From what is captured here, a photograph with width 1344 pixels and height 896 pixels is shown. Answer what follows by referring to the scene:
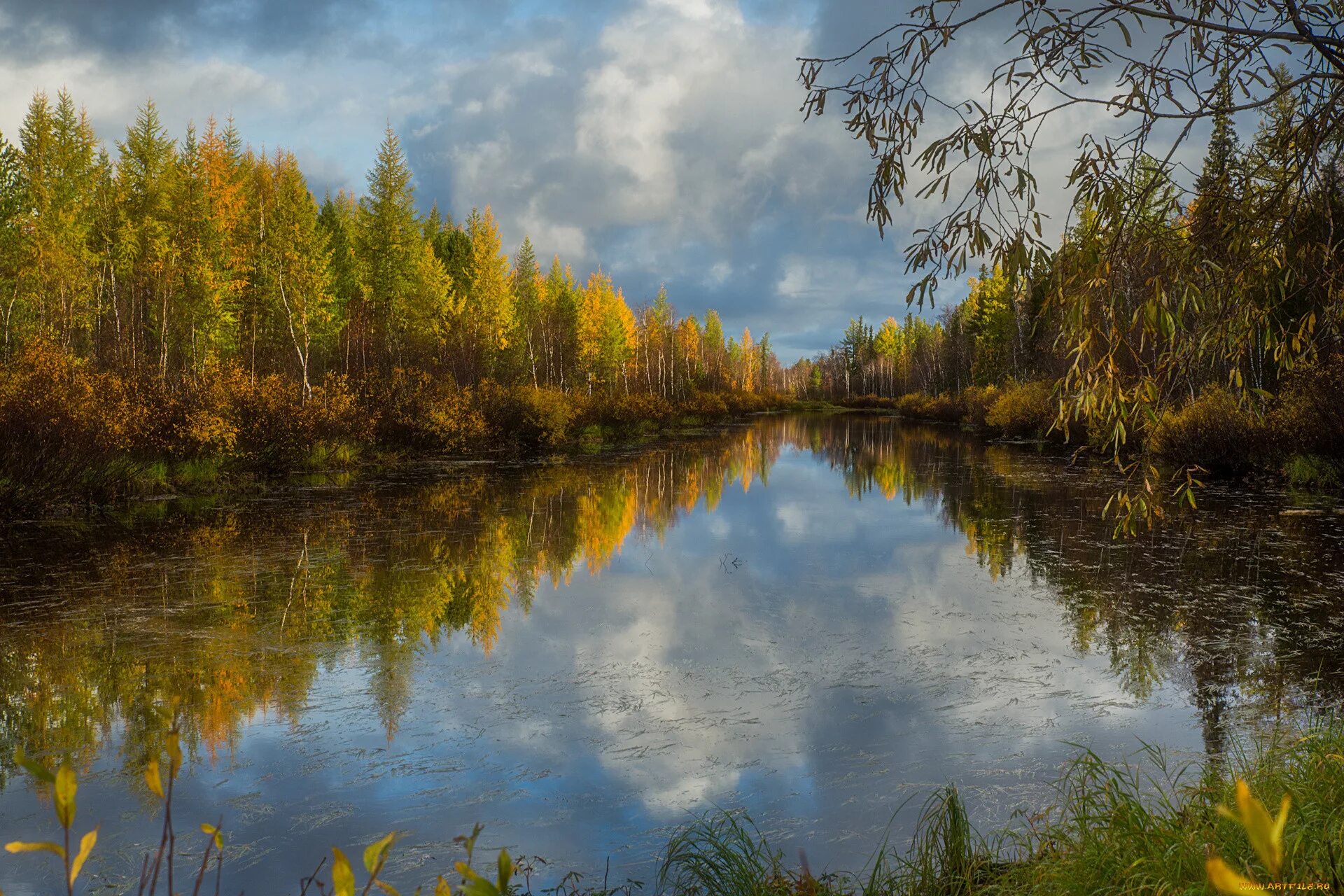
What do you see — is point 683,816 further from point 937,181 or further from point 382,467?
point 382,467

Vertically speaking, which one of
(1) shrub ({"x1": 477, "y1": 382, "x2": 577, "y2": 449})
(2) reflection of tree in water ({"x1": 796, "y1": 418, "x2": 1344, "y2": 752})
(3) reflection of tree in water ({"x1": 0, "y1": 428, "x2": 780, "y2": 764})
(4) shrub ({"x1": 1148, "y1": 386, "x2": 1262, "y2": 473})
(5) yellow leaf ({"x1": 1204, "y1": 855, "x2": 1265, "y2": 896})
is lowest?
(2) reflection of tree in water ({"x1": 796, "y1": 418, "x2": 1344, "y2": 752})

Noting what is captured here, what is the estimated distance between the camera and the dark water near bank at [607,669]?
415 centimetres

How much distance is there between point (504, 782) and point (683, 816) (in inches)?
37.5

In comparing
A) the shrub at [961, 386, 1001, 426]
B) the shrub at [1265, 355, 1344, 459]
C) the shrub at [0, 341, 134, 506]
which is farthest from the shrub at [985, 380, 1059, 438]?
the shrub at [0, 341, 134, 506]

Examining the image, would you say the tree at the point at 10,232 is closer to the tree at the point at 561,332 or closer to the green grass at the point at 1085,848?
the tree at the point at 561,332

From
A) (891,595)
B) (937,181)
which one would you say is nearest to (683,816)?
(937,181)

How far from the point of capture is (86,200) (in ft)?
105

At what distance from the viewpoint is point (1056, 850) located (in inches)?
128

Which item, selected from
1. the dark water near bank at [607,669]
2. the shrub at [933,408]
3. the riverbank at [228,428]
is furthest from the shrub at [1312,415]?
the shrub at [933,408]

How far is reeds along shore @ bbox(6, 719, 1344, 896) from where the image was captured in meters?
2.74

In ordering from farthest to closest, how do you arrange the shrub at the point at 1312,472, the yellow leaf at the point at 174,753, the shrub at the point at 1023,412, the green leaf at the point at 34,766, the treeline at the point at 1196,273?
the shrub at the point at 1023,412
the shrub at the point at 1312,472
the treeline at the point at 1196,273
the yellow leaf at the point at 174,753
the green leaf at the point at 34,766

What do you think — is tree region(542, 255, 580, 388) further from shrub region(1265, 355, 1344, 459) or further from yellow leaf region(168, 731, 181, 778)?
yellow leaf region(168, 731, 181, 778)

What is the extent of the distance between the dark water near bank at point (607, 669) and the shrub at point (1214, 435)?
4104 mm

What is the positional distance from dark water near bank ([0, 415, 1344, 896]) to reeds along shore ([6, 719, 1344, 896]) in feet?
0.51
